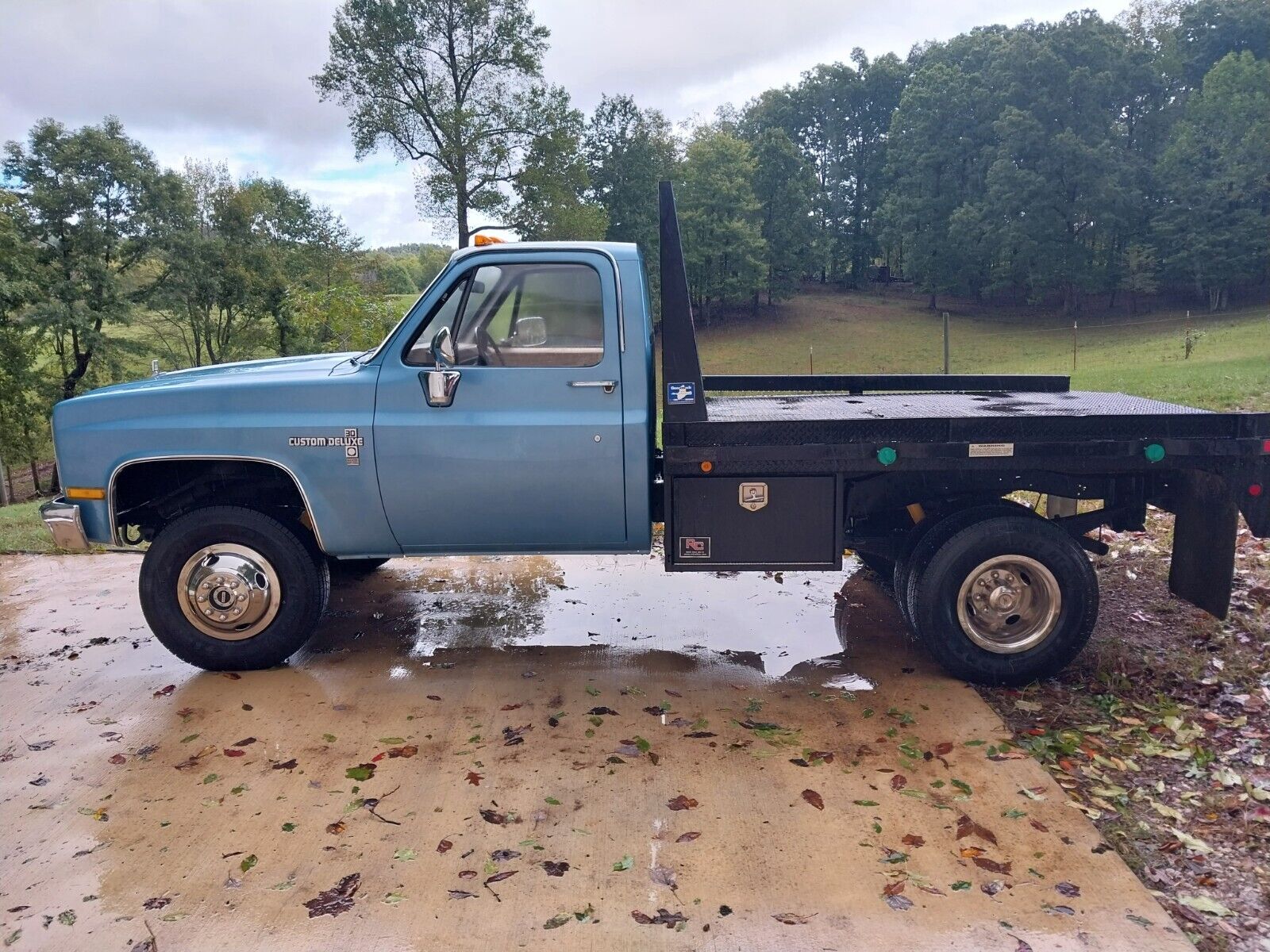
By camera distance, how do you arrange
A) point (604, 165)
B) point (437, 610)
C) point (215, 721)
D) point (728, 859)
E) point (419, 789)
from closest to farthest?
point (728, 859)
point (419, 789)
point (215, 721)
point (437, 610)
point (604, 165)

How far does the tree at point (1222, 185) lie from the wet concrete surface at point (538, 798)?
48795 millimetres

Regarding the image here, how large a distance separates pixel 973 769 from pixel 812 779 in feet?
2.34

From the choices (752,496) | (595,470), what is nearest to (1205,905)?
(752,496)

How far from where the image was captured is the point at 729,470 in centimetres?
489

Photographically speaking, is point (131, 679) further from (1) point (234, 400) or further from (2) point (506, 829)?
(2) point (506, 829)

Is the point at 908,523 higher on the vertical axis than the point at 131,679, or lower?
higher

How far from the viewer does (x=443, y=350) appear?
495 centimetres

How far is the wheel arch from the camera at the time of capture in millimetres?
5148

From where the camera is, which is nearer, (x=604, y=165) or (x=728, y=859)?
(x=728, y=859)

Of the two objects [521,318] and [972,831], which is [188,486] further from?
[972,831]

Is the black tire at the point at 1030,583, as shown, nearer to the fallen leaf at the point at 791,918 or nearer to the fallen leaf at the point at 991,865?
the fallen leaf at the point at 991,865

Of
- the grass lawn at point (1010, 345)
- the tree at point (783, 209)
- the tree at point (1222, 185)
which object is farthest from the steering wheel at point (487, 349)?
the tree at point (783, 209)

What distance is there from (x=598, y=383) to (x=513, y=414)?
1.54 ft

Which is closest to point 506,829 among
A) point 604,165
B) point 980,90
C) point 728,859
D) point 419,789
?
point 419,789
